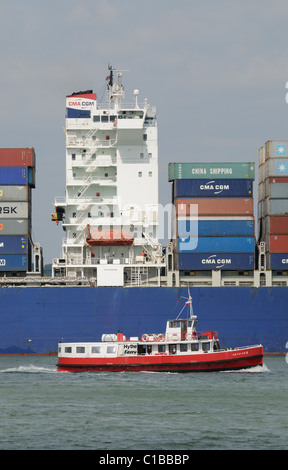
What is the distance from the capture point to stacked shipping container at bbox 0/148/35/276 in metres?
65.6

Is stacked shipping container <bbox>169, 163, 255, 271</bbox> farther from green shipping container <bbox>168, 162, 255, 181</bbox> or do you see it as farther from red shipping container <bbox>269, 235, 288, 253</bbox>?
red shipping container <bbox>269, 235, 288, 253</bbox>

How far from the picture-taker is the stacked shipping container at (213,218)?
64875mm

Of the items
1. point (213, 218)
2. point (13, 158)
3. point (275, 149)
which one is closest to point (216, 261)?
point (213, 218)

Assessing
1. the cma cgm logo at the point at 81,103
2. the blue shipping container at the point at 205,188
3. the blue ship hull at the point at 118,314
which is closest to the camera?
the blue ship hull at the point at 118,314

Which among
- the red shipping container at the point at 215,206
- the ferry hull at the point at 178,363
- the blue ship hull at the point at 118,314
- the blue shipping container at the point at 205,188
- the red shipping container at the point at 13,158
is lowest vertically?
the ferry hull at the point at 178,363

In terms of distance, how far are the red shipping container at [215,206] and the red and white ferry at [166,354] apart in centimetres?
1426

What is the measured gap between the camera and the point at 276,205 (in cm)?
6594

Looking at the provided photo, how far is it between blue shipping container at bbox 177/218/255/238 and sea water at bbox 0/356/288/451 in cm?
1485

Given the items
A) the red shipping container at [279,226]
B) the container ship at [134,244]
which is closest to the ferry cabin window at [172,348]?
the container ship at [134,244]

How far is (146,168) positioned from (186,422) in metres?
36.8

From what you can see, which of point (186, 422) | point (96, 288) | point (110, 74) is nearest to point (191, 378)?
point (186, 422)

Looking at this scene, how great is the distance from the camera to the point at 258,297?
64.9 meters

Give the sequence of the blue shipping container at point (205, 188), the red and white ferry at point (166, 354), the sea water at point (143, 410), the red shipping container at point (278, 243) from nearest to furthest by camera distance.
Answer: the sea water at point (143, 410) < the red and white ferry at point (166, 354) < the red shipping container at point (278, 243) < the blue shipping container at point (205, 188)

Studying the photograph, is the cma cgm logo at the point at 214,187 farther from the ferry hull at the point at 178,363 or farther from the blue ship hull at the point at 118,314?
the ferry hull at the point at 178,363
